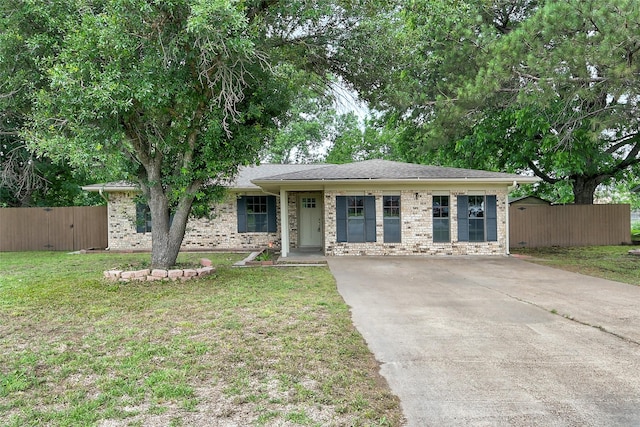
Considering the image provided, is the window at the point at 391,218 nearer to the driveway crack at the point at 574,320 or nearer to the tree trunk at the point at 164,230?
the driveway crack at the point at 574,320

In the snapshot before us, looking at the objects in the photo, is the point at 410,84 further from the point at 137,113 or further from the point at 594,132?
the point at 137,113

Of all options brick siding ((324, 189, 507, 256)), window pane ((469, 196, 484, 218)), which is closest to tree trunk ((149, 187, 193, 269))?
brick siding ((324, 189, 507, 256))

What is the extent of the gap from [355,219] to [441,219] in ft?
8.47

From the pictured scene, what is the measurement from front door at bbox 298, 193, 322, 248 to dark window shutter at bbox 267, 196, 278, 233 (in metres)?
0.90

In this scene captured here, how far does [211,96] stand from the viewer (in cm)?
797

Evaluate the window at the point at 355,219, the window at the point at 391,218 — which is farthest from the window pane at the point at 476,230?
the window at the point at 355,219

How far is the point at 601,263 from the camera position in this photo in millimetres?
10844

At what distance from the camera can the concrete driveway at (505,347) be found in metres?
2.84

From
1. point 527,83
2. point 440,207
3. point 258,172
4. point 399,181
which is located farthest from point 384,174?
point 258,172

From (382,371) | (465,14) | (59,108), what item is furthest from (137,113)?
(465,14)

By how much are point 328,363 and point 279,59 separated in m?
6.88

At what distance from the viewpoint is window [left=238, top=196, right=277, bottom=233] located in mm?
14719

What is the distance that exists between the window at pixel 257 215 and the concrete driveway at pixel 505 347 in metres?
7.16

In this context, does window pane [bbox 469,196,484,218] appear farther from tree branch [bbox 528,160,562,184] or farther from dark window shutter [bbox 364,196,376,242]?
tree branch [bbox 528,160,562,184]
